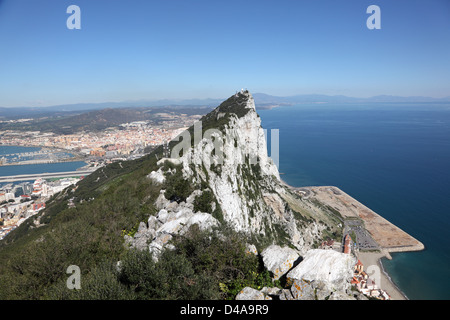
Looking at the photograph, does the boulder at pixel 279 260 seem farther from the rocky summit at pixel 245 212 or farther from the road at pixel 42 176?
the road at pixel 42 176

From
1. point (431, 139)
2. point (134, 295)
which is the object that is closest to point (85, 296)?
point (134, 295)

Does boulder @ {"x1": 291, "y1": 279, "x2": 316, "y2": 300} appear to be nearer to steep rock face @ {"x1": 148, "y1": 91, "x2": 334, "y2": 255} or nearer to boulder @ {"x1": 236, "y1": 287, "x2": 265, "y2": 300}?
boulder @ {"x1": 236, "y1": 287, "x2": 265, "y2": 300}

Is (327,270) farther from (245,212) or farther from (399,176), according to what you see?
(399,176)

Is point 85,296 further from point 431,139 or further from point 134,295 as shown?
point 431,139

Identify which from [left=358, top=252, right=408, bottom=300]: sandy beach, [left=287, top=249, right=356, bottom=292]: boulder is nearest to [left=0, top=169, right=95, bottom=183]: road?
[left=358, top=252, right=408, bottom=300]: sandy beach

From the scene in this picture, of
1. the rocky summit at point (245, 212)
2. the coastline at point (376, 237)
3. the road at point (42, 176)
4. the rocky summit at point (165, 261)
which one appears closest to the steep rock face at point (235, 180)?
the rocky summit at point (245, 212)
